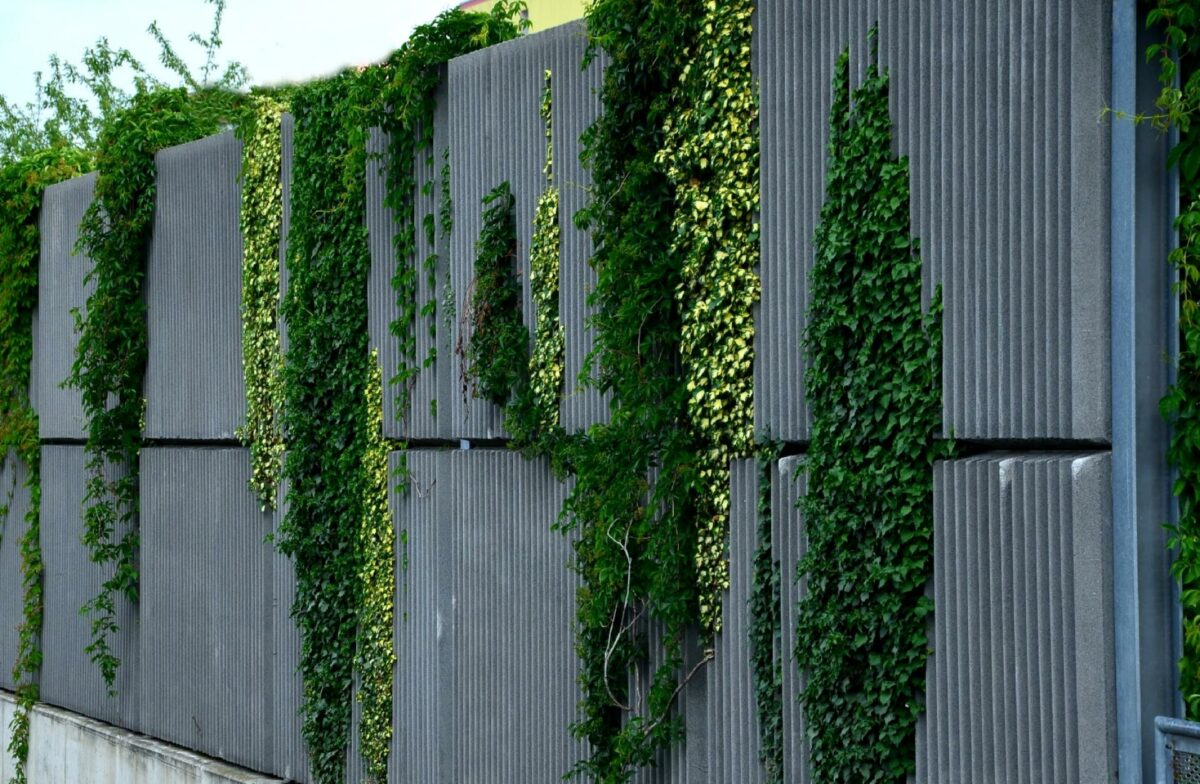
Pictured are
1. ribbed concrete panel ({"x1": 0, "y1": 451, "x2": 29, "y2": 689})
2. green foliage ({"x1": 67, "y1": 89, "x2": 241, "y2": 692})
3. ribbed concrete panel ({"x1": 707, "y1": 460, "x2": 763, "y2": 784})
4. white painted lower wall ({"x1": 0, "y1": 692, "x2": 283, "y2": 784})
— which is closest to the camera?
ribbed concrete panel ({"x1": 707, "y1": 460, "x2": 763, "y2": 784})

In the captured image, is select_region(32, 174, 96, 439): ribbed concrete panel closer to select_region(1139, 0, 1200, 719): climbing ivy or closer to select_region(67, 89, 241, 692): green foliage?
select_region(67, 89, 241, 692): green foliage

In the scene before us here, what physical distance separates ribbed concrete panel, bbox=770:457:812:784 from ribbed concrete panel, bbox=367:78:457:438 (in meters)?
2.96

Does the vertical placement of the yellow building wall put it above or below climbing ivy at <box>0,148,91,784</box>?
above

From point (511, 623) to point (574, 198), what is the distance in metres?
2.41

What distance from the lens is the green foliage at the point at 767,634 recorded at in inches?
260

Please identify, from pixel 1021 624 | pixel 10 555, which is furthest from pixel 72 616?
pixel 1021 624

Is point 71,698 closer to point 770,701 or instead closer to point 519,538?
point 519,538

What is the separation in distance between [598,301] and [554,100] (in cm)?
127

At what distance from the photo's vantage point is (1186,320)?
16.4ft

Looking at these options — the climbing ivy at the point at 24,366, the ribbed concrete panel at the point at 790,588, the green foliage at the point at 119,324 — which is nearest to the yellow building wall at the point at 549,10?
the green foliage at the point at 119,324

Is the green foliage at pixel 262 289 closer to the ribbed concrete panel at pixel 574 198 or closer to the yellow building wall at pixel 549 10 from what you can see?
the ribbed concrete panel at pixel 574 198

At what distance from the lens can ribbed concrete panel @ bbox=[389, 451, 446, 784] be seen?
8.96 meters

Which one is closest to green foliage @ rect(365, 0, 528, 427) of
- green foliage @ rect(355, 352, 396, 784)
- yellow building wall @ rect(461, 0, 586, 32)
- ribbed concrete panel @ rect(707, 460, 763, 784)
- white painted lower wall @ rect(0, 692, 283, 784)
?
green foliage @ rect(355, 352, 396, 784)

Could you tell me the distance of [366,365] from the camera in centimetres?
980
